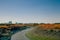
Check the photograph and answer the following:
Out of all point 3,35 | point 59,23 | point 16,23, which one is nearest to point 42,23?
point 59,23

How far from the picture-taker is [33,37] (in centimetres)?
371

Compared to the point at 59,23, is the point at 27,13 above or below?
above

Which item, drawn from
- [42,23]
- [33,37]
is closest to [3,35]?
[33,37]

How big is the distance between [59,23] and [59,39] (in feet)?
1.14

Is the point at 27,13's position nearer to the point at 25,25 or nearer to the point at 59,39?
the point at 25,25

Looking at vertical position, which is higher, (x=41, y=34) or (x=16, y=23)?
(x=16, y=23)

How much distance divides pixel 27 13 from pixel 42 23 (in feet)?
1.33

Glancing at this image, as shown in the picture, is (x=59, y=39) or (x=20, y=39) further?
(x=20, y=39)

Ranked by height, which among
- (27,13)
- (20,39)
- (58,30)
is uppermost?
(27,13)

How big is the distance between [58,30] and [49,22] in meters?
0.26

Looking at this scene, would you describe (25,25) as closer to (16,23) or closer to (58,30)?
(16,23)

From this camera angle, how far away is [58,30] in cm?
332

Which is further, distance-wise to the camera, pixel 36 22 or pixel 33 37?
pixel 33 37

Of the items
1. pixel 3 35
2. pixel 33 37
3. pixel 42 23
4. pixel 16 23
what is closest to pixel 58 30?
pixel 42 23
